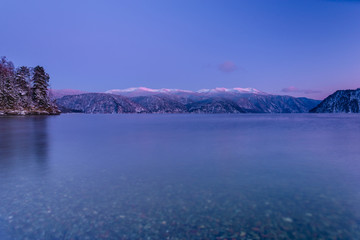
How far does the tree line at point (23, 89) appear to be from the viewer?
12399 cm

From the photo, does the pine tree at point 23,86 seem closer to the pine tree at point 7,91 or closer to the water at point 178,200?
the pine tree at point 7,91

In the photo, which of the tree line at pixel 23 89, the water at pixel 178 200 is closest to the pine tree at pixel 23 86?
the tree line at pixel 23 89

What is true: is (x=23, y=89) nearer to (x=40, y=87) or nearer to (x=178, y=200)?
(x=40, y=87)

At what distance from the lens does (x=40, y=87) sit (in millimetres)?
149250

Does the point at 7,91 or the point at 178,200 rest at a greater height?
the point at 7,91

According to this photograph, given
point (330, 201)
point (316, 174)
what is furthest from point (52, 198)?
point (316, 174)

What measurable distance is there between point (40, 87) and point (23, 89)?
12546 mm

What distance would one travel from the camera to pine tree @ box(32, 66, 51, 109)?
147500 mm

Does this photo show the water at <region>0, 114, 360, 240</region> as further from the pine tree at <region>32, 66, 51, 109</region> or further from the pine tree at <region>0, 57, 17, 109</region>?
the pine tree at <region>32, 66, 51, 109</region>

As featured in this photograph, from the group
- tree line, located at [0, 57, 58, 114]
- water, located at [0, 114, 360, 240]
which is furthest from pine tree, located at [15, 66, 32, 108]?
water, located at [0, 114, 360, 240]

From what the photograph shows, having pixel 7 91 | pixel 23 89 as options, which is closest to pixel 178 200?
pixel 7 91

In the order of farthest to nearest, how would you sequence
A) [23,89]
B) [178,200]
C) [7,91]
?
[23,89], [7,91], [178,200]

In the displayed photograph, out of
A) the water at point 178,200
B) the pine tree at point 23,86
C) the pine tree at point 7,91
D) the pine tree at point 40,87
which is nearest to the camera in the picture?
the water at point 178,200

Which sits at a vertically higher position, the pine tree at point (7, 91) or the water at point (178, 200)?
the pine tree at point (7, 91)
